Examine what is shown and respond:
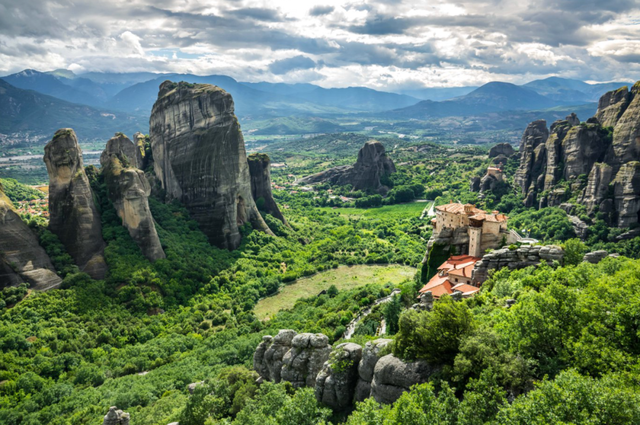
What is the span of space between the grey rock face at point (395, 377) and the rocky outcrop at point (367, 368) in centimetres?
148

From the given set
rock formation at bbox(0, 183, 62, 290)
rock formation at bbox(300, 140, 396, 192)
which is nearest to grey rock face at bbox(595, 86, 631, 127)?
rock formation at bbox(300, 140, 396, 192)

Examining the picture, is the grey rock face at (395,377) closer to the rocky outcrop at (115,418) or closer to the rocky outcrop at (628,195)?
the rocky outcrop at (115,418)

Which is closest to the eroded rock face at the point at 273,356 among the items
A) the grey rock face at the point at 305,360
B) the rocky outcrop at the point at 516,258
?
the grey rock face at the point at 305,360

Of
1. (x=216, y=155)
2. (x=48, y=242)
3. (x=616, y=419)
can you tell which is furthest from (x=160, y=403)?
(x=216, y=155)

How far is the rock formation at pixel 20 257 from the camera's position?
44.4 metres

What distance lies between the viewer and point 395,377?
22625 millimetres

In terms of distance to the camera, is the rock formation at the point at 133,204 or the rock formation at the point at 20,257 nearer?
the rock formation at the point at 20,257

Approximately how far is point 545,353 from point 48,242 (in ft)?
181

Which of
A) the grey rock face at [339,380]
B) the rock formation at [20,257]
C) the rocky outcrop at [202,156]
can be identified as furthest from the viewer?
the rocky outcrop at [202,156]

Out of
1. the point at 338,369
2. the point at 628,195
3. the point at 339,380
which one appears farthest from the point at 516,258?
the point at 628,195

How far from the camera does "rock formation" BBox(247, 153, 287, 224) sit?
93938mm

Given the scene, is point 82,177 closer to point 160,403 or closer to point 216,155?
point 216,155

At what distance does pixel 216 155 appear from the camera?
7425cm

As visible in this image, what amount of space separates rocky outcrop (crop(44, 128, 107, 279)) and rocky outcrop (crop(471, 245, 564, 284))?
46155 mm
